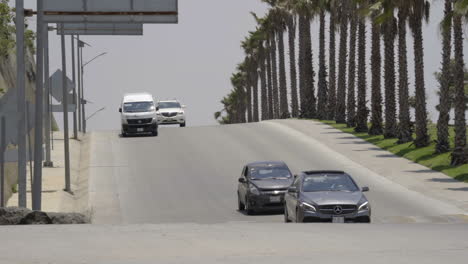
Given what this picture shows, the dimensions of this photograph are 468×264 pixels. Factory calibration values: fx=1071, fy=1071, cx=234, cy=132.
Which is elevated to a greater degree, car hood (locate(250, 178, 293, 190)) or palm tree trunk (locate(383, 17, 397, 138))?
palm tree trunk (locate(383, 17, 397, 138))

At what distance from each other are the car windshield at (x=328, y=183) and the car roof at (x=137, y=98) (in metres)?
36.1

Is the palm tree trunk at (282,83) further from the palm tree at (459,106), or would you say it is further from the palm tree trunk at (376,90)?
the palm tree at (459,106)

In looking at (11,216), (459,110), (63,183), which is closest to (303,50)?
(459,110)

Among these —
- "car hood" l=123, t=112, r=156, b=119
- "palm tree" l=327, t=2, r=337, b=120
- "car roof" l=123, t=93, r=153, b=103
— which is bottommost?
"car hood" l=123, t=112, r=156, b=119

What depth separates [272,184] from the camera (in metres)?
33.2

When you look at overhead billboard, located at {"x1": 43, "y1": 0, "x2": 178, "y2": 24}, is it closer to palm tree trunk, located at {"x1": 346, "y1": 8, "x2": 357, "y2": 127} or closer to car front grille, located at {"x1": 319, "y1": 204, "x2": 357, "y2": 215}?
car front grille, located at {"x1": 319, "y1": 204, "x2": 357, "y2": 215}

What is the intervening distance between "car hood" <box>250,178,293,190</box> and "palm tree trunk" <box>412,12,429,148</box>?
21.7m

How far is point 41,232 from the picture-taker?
19.9m

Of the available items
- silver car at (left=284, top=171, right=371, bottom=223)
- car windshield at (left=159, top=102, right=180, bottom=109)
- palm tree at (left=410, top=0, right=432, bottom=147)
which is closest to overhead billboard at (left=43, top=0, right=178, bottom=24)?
silver car at (left=284, top=171, right=371, bottom=223)

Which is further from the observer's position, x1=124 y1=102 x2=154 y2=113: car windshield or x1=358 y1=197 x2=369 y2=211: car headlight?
x1=124 y1=102 x2=154 y2=113: car windshield

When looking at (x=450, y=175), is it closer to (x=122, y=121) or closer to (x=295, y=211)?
(x=295, y=211)

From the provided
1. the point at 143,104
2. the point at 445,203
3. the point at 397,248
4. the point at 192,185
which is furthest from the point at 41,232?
the point at 143,104

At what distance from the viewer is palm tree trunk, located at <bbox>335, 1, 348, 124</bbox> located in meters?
71.0

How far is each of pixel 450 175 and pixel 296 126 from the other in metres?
25.8
